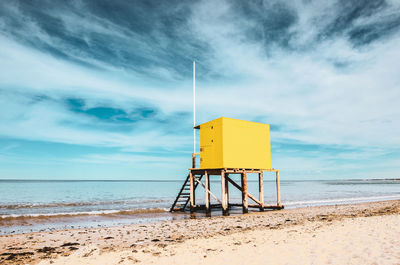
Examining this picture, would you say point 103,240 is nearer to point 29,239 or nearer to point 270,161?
point 29,239

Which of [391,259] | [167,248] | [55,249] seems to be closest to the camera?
[391,259]

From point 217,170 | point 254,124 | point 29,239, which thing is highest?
point 254,124

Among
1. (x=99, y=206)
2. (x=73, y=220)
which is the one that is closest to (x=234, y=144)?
(x=73, y=220)

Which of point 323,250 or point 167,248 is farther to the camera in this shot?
point 167,248

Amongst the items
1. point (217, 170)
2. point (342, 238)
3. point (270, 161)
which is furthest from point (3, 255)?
point (270, 161)

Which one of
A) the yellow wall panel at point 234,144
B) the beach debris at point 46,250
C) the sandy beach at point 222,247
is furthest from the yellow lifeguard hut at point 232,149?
the beach debris at point 46,250

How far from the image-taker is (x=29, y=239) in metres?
10.1

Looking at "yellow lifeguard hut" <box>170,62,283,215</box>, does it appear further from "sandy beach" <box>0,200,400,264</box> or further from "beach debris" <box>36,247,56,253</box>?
"beach debris" <box>36,247,56,253</box>

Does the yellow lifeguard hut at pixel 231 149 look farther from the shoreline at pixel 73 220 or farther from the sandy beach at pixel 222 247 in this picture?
the sandy beach at pixel 222 247

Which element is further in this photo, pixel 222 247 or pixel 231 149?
pixel 231 149

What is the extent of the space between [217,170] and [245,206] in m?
3.25

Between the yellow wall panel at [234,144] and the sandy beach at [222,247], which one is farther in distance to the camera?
the yellow wall panel at [234,144]

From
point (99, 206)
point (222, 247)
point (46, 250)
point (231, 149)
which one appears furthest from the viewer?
point (99, 206)

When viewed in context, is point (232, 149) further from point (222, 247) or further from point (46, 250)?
point (46, 250)
